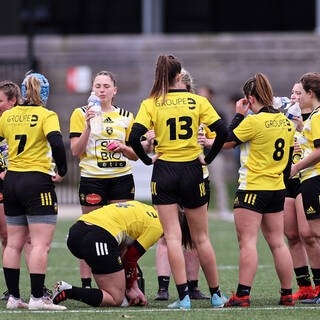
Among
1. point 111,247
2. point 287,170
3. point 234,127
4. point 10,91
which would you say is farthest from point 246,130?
point 10,91

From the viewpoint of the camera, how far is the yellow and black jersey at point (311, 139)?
7.72 m

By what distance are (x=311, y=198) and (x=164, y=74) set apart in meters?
1.66

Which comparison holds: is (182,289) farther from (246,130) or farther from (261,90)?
(261,90)

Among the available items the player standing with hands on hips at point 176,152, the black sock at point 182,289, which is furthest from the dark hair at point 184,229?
the black sock at point 182,289

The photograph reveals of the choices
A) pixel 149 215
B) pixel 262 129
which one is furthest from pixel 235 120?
pixel 149 215

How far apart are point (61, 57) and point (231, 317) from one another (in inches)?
592

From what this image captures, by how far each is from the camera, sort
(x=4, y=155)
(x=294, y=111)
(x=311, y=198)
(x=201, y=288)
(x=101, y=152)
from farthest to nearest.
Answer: (x=201, y=288) → (x=4, y=155) → (x=101, y=152) → (x=294, y=111) → (x=311, y=198)

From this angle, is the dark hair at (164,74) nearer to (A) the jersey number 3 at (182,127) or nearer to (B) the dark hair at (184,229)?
(A) the jersey number 3 at (182,127)

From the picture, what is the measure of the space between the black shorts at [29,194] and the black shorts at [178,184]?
874mm

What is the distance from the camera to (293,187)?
27.2ft

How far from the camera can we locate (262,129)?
7.54 m

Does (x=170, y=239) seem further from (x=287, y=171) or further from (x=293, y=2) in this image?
(x=293, y=2)

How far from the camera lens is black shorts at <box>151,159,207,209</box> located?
292 inches

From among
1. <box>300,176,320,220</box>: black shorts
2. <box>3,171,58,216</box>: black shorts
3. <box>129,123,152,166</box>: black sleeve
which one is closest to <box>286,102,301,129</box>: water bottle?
<box>300,176,320,220</box>: black shorts
